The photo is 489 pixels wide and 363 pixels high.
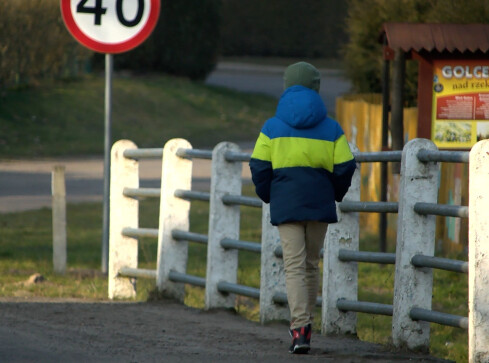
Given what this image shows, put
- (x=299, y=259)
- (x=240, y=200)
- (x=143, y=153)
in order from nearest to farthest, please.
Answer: (x=299, y=259) < (x=240, y=200) < (x=143, y=153)

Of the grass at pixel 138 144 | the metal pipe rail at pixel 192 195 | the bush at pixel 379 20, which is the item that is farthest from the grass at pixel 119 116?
the metal pipe rail at pixel 192 195

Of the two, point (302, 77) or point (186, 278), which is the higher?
point (302, 77)

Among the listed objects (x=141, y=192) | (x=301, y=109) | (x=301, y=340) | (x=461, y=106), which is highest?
(x=461, y=106)

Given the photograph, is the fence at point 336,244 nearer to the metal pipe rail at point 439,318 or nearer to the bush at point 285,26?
the metal pipe rail at point 439,318

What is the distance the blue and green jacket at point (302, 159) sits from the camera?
19.9ft

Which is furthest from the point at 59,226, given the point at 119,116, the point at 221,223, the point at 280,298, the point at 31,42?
the point at 119,116

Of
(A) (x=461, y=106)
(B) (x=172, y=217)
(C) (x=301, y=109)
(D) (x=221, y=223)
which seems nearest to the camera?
(C) (x=301, y=109)

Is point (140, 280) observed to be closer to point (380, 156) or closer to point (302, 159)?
point (380, 156)

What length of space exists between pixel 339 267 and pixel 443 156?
48.5 inches

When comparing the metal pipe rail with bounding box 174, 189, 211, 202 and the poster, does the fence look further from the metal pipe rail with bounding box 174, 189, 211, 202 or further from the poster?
the poster

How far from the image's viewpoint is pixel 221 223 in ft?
26.8

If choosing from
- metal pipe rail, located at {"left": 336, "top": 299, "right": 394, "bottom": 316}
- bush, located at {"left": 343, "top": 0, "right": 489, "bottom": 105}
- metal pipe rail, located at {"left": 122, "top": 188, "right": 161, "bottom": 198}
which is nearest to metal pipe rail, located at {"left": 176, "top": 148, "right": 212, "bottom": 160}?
metal pipe rail, located at {"left": 122, "top": 188, "right": 161, "bottom": 198}

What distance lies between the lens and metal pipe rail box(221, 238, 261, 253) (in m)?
7.79

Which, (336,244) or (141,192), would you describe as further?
(141,192)
